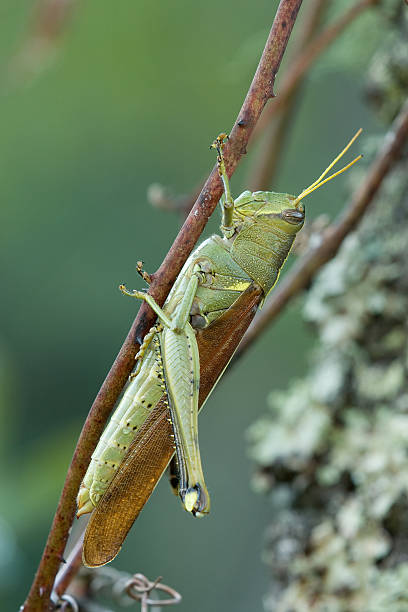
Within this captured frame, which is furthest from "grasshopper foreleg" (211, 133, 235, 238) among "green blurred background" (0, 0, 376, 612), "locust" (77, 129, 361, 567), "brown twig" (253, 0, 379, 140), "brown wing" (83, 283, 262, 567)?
"green blurred background" (0, 0, 376, 612)

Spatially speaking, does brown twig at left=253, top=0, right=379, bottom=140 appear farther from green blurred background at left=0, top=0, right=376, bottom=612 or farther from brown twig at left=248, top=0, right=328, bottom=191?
green blurred background at left=0, top=0, right=376, bottom=612

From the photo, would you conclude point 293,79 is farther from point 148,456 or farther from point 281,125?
point 148,456

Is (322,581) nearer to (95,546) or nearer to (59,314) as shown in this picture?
(95,546)

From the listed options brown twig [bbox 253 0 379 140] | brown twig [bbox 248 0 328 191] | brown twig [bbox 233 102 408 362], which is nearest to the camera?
brown twig [bbox 233 102 408 362]

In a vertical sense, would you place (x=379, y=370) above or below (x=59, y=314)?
below

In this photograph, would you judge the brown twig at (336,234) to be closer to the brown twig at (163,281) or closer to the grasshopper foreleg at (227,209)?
the grasshopper foreleg at (227,209)

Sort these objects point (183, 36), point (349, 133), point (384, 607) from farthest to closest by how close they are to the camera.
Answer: point (183, 36) → point (349, 133) → point (384, 607)

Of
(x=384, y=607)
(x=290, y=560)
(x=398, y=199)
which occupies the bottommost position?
(x=384, y=607)

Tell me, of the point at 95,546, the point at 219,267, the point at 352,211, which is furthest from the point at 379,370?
the point at 95,546
